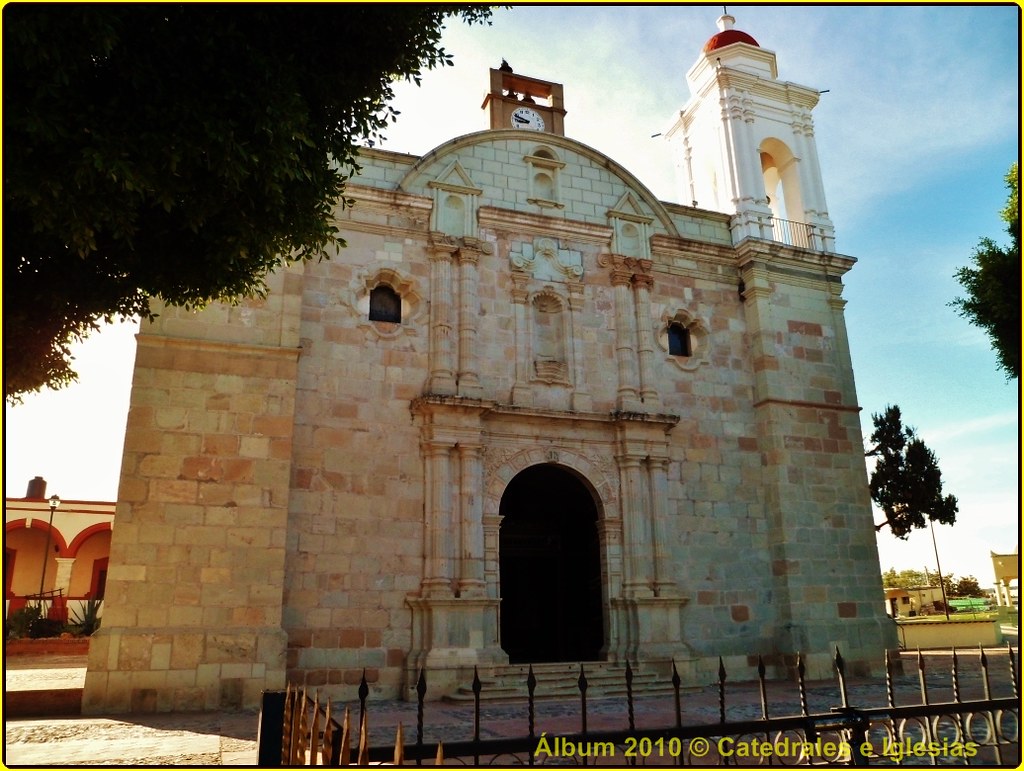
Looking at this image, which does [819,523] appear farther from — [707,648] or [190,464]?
[190,464]

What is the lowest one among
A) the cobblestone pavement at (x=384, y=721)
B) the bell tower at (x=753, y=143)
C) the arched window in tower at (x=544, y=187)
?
the cobblestone pavement at (x=384, y=721)

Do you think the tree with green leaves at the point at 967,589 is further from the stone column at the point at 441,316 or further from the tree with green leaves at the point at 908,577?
the stone column at the point at 441,316

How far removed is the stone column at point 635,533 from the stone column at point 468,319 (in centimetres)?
303

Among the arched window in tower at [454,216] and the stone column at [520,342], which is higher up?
the arched window in tower at [454,216]

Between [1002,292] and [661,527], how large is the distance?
7.22 meters

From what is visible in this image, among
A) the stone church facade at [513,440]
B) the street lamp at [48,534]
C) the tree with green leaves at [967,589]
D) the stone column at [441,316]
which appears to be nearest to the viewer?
the stone church facade at [513,440]

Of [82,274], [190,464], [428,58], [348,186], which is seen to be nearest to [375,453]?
[190,464]

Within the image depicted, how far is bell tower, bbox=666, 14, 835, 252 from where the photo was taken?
16656mm

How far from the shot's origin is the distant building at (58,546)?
26547 millimetres

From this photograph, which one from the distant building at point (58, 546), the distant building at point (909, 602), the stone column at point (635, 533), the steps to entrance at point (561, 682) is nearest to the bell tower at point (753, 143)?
the stone column at point (635, 533)

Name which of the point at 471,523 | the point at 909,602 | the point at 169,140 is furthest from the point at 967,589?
the point at 169,140

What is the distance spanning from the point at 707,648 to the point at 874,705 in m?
3.57

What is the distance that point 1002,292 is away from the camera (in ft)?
44.4

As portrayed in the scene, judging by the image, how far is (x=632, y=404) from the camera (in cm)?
1413
